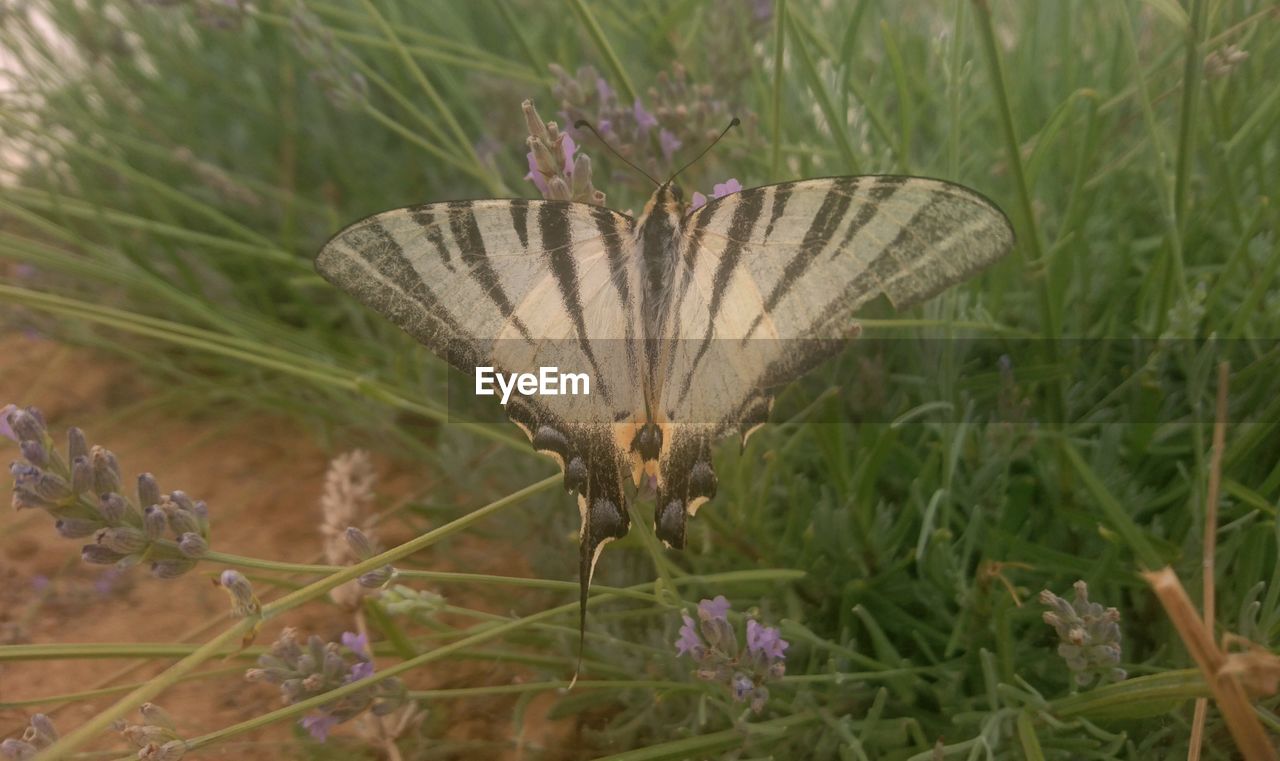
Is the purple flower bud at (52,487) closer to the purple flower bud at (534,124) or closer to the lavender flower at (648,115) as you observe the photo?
the purple flower bud at (534,124)

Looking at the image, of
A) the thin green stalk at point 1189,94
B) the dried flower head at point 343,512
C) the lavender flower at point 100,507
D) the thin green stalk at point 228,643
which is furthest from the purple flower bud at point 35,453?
the thin green stalk at point 1189,94

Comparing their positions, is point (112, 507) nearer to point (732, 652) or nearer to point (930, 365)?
point (732, 652)

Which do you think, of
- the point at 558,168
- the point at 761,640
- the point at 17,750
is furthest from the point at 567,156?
the point at 17,750

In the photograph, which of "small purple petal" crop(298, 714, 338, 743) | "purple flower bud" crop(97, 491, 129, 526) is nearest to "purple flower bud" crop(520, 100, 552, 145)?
"purple flower bud" crop(97, 491, 129, 526)

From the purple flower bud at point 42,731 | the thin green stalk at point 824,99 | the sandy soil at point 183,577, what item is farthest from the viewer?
the sandy soil at point 183,577

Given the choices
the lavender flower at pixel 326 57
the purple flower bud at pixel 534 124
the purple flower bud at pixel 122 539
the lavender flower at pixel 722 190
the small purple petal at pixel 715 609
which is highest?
the lavender flower at pixel 326 57
